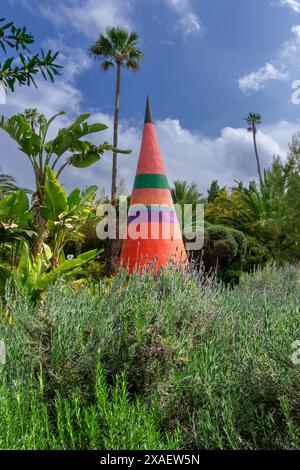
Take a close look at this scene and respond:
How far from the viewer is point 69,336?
2260mm

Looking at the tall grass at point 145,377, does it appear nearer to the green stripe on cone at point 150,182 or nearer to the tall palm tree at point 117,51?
the green stripe on cone at point 150,182

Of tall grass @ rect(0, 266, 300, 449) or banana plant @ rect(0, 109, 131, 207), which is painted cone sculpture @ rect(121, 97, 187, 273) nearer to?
banana plant @ rect(0, 109, 131, 207)

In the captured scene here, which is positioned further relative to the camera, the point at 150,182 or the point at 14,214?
the point at 150,182

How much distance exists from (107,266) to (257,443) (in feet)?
52.2

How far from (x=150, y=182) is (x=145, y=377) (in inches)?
392

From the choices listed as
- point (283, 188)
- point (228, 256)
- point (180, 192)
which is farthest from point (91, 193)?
point (180, 192)

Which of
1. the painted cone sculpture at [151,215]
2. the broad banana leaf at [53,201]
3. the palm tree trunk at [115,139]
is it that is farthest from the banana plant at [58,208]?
the palm tree trunk at [115,139]

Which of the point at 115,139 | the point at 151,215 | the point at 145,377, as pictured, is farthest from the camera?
the point at 115,139

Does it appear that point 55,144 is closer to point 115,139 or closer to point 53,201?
point 53,201

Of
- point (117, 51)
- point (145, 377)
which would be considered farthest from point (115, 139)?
point (145, 377)

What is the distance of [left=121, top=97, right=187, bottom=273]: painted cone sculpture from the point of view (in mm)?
11234

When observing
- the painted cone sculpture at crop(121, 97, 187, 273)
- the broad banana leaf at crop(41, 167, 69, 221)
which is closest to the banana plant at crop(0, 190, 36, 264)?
the broad banana leaf at crop(41, 167, 69, 221)

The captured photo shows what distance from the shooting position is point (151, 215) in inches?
452

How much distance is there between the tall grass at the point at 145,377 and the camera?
1802 millimetres
